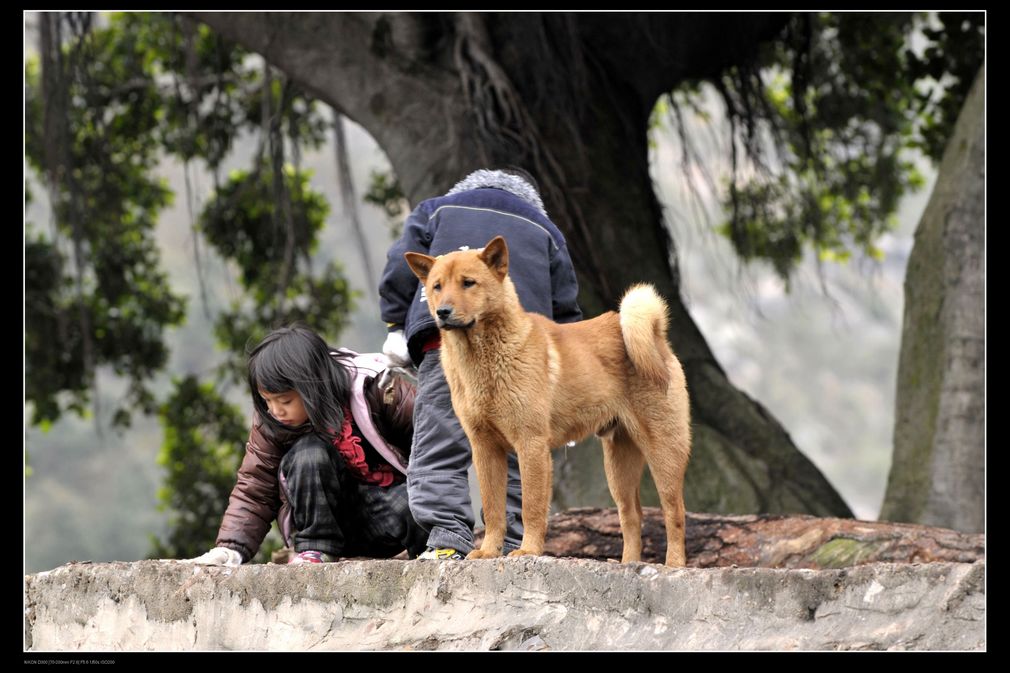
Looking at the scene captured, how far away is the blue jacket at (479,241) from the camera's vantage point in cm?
526

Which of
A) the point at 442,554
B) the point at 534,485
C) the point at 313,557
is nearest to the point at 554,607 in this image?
the point at 534,485

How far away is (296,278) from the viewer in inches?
499

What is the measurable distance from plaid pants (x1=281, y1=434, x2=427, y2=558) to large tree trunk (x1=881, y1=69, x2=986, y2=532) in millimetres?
4131

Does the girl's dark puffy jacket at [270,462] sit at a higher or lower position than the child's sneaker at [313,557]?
higher

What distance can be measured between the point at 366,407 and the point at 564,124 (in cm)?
395

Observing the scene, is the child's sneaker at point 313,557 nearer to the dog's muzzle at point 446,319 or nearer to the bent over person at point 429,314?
the bent over person at point 429,314

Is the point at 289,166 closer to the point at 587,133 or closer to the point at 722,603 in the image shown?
the point at 587,133

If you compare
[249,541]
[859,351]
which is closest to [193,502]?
[249,541]

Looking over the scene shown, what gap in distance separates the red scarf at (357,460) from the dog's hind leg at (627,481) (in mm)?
1101

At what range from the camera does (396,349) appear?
5465mm

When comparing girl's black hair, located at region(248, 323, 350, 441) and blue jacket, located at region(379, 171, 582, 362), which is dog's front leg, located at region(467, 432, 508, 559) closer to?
blue jacket, located at region(379, 171, 582, 362)

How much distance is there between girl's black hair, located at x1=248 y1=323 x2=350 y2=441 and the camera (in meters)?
5.28

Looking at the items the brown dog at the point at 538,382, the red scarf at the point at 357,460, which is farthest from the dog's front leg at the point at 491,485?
the red scarf at the point at 357,460

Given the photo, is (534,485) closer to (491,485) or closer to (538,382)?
(491,485)
